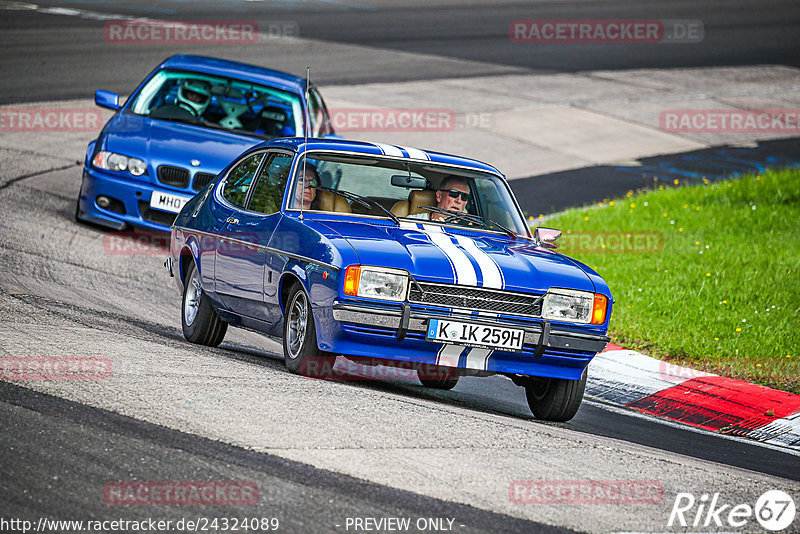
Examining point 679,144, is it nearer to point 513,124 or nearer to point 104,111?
point 513,124

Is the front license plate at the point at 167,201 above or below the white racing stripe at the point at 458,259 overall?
below

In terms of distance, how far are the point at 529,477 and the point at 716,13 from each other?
33970 millimetres

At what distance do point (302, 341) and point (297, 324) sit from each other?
153 mm

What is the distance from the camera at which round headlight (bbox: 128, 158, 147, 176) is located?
36.7 ft

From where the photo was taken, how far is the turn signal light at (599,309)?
265 inches

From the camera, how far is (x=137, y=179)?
36.7 feet

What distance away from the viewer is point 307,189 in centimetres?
750
